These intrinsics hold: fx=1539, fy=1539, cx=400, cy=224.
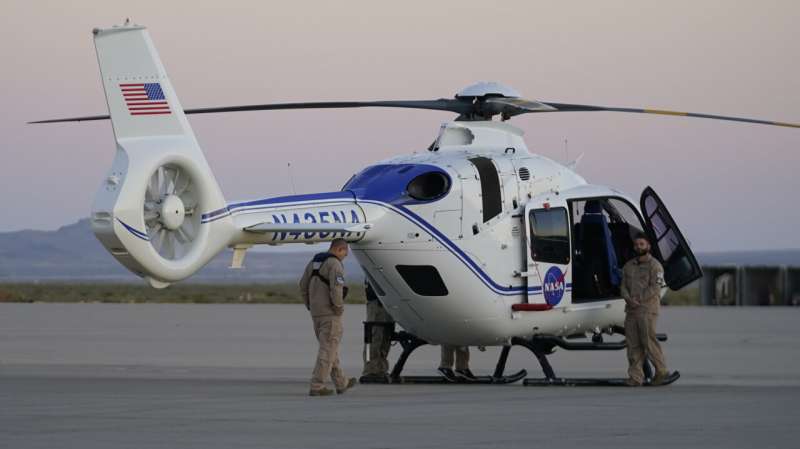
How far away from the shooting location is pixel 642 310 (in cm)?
2069

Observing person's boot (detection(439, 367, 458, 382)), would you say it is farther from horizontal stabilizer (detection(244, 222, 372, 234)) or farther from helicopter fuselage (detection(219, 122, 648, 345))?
horizontal stabilizer (detection(244, 222, 372, 234))

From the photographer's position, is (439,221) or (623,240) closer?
(439,221)

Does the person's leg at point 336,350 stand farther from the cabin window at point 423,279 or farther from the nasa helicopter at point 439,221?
the cabin window at point 423,279

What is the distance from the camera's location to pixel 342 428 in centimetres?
1451

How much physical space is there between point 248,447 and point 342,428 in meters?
1.80

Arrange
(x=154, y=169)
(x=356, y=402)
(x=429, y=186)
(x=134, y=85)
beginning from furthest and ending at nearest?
(x=429, y=186) → (x=356, y=402) → (x=134, y=85) → (x=154, y=169)

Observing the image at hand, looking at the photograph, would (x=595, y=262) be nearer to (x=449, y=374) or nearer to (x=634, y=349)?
(x=634, y=349)

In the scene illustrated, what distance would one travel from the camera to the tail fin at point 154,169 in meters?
16.9

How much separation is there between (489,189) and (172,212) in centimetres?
531

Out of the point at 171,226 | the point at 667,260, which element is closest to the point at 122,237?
the point at 171,226

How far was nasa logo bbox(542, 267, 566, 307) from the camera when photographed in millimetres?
21234

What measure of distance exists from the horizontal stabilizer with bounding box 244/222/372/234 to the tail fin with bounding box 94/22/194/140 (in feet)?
4.96

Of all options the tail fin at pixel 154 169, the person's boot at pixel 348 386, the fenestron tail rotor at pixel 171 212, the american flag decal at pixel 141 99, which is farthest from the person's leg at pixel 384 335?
the american flag decal at pixel 141 99

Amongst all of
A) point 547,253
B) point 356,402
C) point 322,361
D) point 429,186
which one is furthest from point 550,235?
point 356,402
